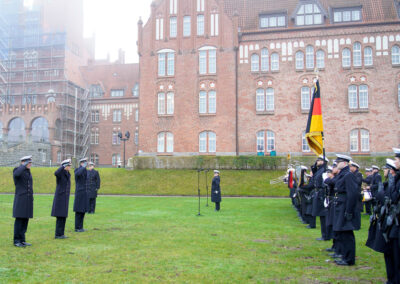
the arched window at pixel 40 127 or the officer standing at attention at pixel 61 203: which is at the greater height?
the arched window at pixel 40 127

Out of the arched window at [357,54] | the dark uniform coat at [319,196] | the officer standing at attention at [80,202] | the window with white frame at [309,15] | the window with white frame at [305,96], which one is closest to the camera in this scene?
the dark uniform coat at [319,196]

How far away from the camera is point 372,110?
3684 centimetres

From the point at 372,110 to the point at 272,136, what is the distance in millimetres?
9991

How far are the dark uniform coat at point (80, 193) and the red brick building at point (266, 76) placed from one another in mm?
27243

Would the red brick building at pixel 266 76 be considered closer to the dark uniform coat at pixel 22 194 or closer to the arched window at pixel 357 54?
the arched window at pixel 357 54

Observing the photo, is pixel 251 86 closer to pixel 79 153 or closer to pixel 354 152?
pixel 354 152

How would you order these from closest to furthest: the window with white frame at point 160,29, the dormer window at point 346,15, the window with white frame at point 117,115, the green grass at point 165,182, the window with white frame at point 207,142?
the green grass at point 165,182
the dormer window at point 346,15
the window with white frame at point 207,142
the window with white frame at point 160,29
the window with white frame at point 117,115

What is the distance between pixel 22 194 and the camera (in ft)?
30.9

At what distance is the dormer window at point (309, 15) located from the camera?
127ft

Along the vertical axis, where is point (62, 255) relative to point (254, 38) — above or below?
below

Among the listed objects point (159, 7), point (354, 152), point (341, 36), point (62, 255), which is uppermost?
point (159, 7)

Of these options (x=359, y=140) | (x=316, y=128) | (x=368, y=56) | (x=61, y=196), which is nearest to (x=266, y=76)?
(x=368, y=56)

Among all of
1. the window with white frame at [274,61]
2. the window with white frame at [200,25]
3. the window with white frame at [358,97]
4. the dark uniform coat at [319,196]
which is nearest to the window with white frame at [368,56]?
the window with white frame at [358,97]

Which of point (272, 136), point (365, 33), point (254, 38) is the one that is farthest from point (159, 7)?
point (365, 33)
